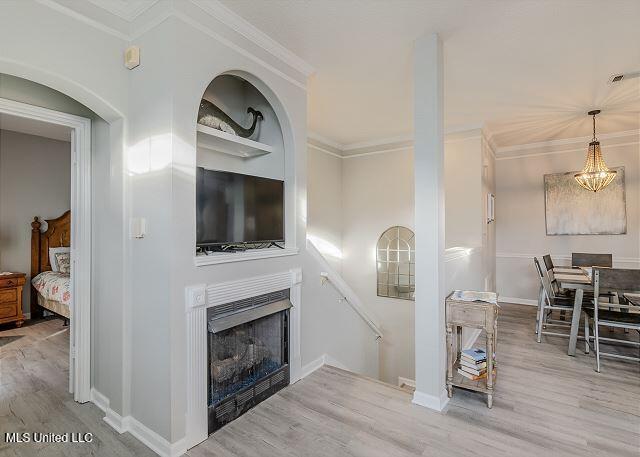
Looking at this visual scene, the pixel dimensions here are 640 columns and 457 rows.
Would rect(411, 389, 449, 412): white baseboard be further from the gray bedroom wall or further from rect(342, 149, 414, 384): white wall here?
rect(342, 149, 414, 384): white wall

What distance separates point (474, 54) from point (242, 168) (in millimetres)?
2317

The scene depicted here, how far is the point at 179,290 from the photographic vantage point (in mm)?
1960

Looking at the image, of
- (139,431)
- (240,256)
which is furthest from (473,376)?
(139,431)

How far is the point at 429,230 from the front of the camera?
8.00 ft

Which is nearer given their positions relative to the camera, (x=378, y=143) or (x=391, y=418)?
(x=391, y=418)

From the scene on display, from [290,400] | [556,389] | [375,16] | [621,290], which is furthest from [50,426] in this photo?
[621,290]

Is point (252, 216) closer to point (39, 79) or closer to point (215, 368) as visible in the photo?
point (215, 368)

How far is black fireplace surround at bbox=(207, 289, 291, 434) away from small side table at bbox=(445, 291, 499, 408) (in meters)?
1.32

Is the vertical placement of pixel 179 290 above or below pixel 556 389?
above

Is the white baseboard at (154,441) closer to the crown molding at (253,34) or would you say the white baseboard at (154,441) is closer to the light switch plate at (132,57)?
the light switch plate at (132,57)

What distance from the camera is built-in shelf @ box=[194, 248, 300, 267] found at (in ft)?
6.86

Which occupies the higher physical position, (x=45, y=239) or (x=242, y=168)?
(x=242, y=168)

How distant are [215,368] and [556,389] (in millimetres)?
2748

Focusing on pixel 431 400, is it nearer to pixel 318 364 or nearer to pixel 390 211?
pixel 318 364
